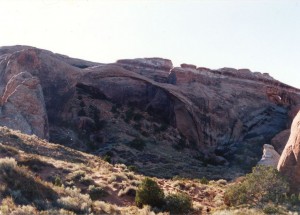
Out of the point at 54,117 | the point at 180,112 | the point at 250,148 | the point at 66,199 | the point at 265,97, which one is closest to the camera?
the point at 66,199

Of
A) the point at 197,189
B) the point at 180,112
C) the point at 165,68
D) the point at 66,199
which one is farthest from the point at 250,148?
the point at 66,199

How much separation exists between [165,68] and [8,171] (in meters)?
64.3

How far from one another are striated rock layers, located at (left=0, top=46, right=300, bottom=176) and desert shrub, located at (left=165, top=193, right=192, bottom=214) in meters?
27.2

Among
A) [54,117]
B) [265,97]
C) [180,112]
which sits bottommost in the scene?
[54,117]

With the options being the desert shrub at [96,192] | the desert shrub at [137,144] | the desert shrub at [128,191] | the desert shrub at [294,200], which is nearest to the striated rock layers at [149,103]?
the desert shrub at [137,144]

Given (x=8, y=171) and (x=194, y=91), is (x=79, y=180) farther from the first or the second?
(x=194, y=91)

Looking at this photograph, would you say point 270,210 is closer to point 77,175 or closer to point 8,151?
point 77,175

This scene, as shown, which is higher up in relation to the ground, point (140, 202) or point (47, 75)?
point (47, 75)

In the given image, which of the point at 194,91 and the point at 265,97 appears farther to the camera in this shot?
the point at 265,97

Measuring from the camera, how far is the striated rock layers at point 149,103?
5403 centimetres

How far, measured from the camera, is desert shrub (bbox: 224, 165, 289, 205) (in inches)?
856

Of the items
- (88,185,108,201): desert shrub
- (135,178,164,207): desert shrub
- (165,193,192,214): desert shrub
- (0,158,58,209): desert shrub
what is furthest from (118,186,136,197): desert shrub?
(0,158,58,209): desert shrub

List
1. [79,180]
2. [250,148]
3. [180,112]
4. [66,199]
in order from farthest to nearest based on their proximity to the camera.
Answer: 1. [180,112]
2. [250,148]
3. [79,180]
4. [66,199]

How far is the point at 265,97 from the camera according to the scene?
243ft
